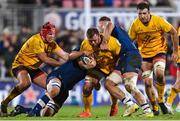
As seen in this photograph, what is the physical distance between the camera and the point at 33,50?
19062 mm

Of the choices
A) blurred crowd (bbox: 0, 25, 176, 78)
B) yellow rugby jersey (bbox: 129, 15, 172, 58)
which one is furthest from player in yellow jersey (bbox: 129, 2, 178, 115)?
blurred crowd (bbox: 0, 25, 176, 78)

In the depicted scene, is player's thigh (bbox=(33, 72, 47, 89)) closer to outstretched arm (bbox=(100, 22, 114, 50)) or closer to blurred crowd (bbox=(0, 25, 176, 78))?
outstretched arm (bbox=(100, 22, 114, 50))

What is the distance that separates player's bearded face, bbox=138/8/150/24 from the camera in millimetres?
→ 19203

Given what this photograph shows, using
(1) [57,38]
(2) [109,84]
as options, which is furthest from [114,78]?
(1) [57,38]

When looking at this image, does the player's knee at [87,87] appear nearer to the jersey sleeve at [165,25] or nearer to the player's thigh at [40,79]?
the player's thigh at [40,79]

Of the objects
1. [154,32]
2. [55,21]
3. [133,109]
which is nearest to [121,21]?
[55,21]

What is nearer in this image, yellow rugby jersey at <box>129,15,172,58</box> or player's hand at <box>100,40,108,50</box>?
player's hand at <box>100,40,108,50</box>

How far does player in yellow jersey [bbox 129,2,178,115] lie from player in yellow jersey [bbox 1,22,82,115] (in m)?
1.94

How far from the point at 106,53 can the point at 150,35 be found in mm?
1837

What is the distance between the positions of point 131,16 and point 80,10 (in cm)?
404

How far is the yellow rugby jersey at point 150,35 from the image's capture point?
19.6 metres

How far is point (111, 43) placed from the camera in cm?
1827

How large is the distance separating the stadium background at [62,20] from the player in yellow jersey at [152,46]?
7.39 m

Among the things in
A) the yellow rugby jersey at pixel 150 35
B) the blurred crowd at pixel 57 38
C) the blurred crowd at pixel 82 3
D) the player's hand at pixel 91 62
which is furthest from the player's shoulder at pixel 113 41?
the blurred crowd at pixel 82 3
